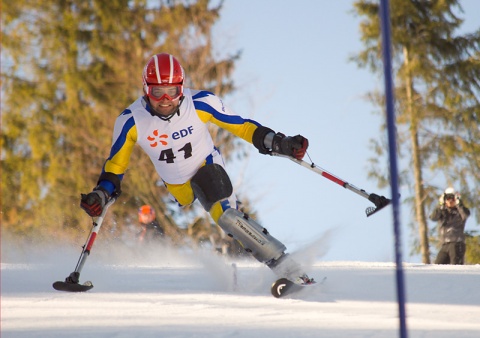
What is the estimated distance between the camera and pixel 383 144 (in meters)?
20.8

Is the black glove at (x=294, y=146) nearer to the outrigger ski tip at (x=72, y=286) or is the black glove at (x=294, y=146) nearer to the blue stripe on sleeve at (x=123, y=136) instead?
the blue stripe on sleeve at (x=123, y=136)

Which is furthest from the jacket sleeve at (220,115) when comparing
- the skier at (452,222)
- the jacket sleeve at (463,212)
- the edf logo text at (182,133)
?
the jacket sleeve at (463,212)

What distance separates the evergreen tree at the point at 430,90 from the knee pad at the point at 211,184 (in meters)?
14.5

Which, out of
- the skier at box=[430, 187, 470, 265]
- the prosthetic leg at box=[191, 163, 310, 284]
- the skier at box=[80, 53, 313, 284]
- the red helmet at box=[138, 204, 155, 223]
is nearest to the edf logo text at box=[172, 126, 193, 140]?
the skier at box=[80, 53, 313, 284]

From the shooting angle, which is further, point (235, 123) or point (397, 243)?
point (235, 123)

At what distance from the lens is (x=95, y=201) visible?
17.8 feet

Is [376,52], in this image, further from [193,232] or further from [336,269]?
[336,269]

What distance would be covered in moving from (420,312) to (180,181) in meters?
2.17

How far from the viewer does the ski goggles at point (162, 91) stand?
17.6 ft

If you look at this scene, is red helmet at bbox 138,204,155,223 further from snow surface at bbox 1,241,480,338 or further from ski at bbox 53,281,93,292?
ski at bbox 53,281,93,292

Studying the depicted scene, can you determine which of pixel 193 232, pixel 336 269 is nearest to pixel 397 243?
pixel 336 269

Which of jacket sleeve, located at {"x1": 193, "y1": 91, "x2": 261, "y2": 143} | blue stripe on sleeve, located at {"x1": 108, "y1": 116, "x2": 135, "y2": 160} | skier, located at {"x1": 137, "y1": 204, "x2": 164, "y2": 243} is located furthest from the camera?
skier, located at {"x1": 137, "y1": 204, "x2": 164, "y2": 243}

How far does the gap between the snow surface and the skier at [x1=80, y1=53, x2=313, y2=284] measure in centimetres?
46

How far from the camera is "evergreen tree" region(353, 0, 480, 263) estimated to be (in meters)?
19.8
